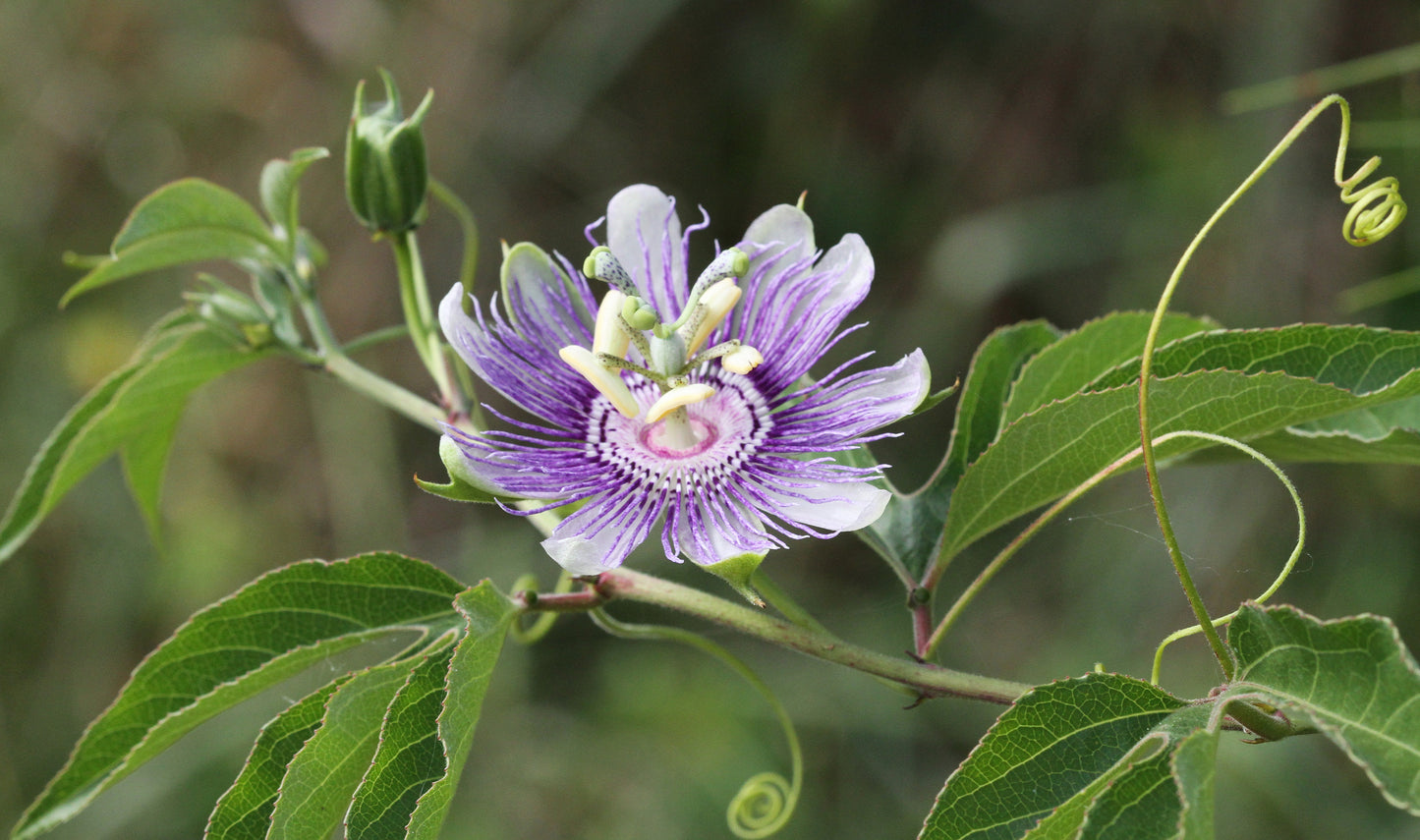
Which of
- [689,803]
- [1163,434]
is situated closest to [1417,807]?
[1163,434]

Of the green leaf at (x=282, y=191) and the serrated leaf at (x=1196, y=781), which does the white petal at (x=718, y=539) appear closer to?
Answer: the serrated leaf at (x=1196, y=781)

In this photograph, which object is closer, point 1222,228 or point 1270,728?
point 1270,728

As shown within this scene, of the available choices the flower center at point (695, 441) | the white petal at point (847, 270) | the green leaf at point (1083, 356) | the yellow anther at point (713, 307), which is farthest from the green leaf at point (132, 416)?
the green leaf at point (1083, 356)

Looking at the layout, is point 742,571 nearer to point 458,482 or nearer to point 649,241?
point 458,482

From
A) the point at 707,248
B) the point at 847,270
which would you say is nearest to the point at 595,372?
the point at 847,270

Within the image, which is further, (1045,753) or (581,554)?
(581,554)

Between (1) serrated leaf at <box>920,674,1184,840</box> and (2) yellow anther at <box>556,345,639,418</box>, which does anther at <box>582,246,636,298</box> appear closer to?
(2) yellow anther at <box>556,345,639,418</box>

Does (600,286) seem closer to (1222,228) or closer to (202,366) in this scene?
(202,366)
